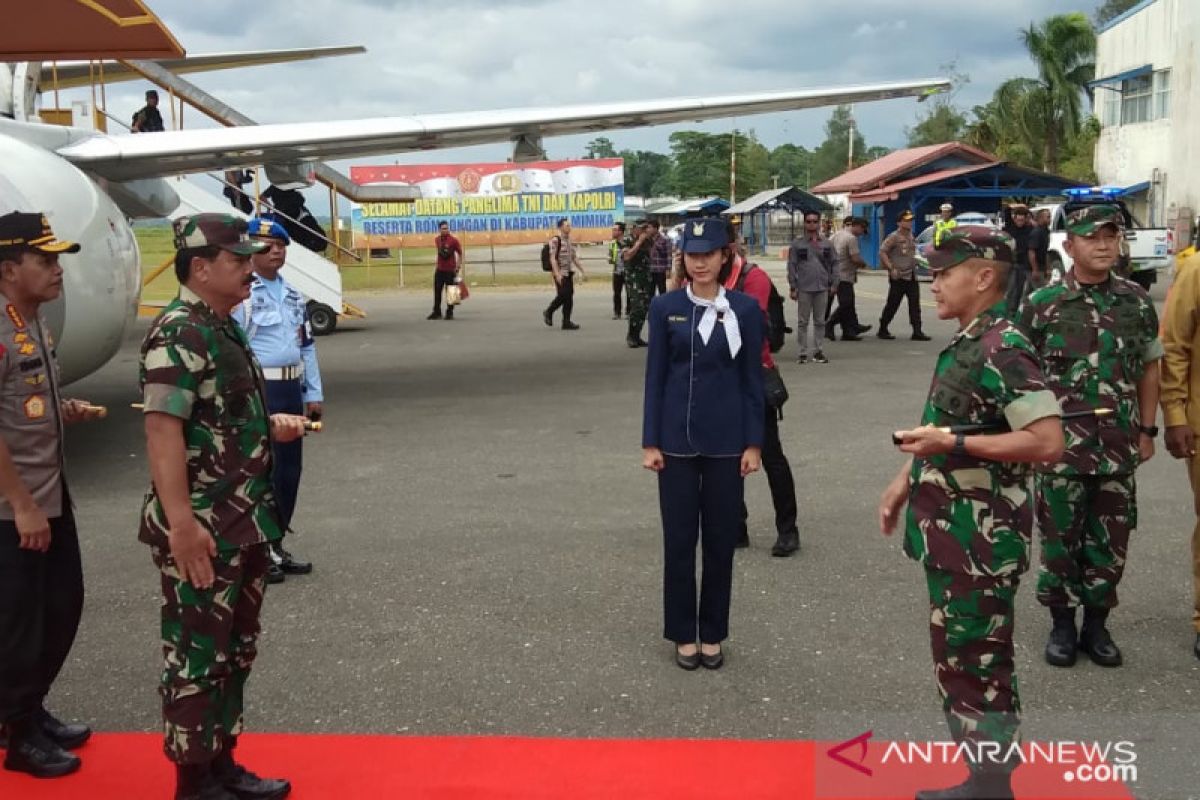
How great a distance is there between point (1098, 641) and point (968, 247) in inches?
86.7

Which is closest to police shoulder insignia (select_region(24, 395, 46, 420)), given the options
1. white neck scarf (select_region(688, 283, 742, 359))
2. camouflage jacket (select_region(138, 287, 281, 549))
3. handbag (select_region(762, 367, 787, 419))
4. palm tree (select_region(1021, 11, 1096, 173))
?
camouflage jacket (select_region(138, 287, 281, 549))

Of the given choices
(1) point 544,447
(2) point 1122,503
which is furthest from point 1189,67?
(2) point 1122,503

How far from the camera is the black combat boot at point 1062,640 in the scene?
13.5 ft

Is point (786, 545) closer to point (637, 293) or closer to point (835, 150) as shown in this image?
point (637, 293)

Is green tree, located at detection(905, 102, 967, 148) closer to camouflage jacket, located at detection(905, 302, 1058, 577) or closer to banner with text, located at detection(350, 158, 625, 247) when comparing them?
banner with text, located at detection(350, 158, 625, 247)

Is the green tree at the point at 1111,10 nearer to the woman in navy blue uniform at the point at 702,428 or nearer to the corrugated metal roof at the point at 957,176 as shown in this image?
the corrugated metal roof at the point at 957,176

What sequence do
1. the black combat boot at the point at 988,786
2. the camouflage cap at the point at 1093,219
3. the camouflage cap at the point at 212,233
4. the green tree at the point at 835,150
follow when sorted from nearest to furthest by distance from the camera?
the black combat boot at the point at 988,786
the camouflage cap at the point at 212,233
the camouflage cap at the point at 1093,219
the green tree at the point at 835,150

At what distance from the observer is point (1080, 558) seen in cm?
418

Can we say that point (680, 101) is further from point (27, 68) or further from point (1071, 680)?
point (1071, 680)

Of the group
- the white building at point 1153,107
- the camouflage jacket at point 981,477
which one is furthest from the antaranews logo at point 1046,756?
the white building at point 1153,107

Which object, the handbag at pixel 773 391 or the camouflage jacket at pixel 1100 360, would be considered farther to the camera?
the handbag at pixel 773 391

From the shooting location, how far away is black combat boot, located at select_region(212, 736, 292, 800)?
3.20 metres

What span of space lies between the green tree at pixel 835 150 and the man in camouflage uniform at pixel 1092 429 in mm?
→ 116384

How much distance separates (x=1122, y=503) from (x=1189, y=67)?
2999 cm
